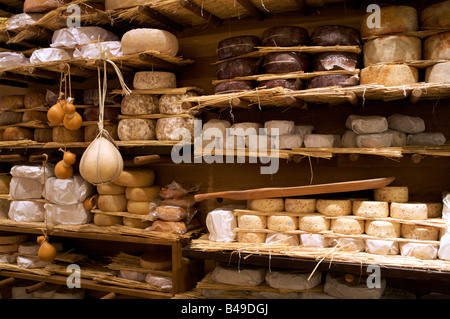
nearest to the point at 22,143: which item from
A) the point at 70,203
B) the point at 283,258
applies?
the point at 70,203

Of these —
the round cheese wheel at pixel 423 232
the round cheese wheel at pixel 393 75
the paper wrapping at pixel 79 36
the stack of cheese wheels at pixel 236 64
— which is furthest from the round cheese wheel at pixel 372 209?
the paper wrapping at pixel 79 36

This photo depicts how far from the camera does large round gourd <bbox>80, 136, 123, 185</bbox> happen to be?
2.40 meters

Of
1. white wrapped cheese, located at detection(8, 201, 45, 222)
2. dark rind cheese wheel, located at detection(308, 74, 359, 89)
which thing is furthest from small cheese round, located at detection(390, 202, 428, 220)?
white wrapped cheese, located at detection(8, 201, 45, 222)

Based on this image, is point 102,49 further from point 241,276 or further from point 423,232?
point 423,232

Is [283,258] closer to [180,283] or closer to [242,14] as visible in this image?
[180,283]

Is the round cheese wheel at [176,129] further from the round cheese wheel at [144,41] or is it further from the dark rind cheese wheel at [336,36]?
the dark rind cheese wheel at [336,36]

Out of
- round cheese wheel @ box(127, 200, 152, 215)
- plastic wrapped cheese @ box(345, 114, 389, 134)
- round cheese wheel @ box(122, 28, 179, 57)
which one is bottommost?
round cheese wheel @ box(127, 200, 152, 215)

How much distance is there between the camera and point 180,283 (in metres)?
2.83

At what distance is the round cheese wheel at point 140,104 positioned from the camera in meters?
2.87

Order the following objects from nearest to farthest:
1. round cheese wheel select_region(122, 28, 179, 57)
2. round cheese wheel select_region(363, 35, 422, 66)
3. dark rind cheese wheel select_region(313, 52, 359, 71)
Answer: round cheese wheel select_region(363, 35, 422, 66)
dark rind cheese wheel select_region(313, 52, 359, 71)
round cheese wheel select_region(122, 28, 179, 57)

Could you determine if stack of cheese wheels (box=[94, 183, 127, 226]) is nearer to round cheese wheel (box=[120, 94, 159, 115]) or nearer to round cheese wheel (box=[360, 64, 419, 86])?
round cheese wheel (box=[120, 94, 159, 115])

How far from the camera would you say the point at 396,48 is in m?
2.20

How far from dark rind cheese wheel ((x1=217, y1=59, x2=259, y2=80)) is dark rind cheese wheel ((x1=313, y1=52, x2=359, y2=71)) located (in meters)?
0.44
